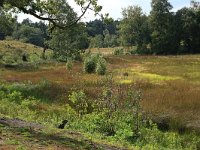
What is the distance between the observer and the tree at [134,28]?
119250 millimetres

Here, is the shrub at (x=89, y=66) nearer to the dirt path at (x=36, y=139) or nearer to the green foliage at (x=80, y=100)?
the green foliage at (x=80, y=100)

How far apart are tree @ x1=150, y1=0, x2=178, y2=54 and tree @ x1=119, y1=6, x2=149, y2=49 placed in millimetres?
6909

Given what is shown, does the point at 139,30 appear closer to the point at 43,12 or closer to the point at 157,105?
the point at 157,105

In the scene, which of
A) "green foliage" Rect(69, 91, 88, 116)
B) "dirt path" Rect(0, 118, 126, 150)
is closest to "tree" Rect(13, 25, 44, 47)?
"green foliage" Rect(69, 91, 88, 116)

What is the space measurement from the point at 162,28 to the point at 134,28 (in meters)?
17.5

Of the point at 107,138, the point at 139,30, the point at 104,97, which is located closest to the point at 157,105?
the point at 104,97

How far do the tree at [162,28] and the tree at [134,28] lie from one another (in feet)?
22.7

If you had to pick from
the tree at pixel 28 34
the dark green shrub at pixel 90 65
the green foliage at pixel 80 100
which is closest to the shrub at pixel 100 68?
the dark green shrub at pixel 90 65

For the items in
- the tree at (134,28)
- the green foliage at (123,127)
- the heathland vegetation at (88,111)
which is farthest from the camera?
the tree at (134,28)

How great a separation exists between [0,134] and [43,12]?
515 cm

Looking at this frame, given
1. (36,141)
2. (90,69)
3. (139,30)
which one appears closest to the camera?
(36,141)

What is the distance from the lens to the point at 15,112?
70.7 ft

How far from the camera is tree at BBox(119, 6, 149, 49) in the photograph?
119250mm

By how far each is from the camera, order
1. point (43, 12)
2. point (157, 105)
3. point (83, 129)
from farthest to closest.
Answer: point (157, 105) → point (83, 129) → point (43, 12)
